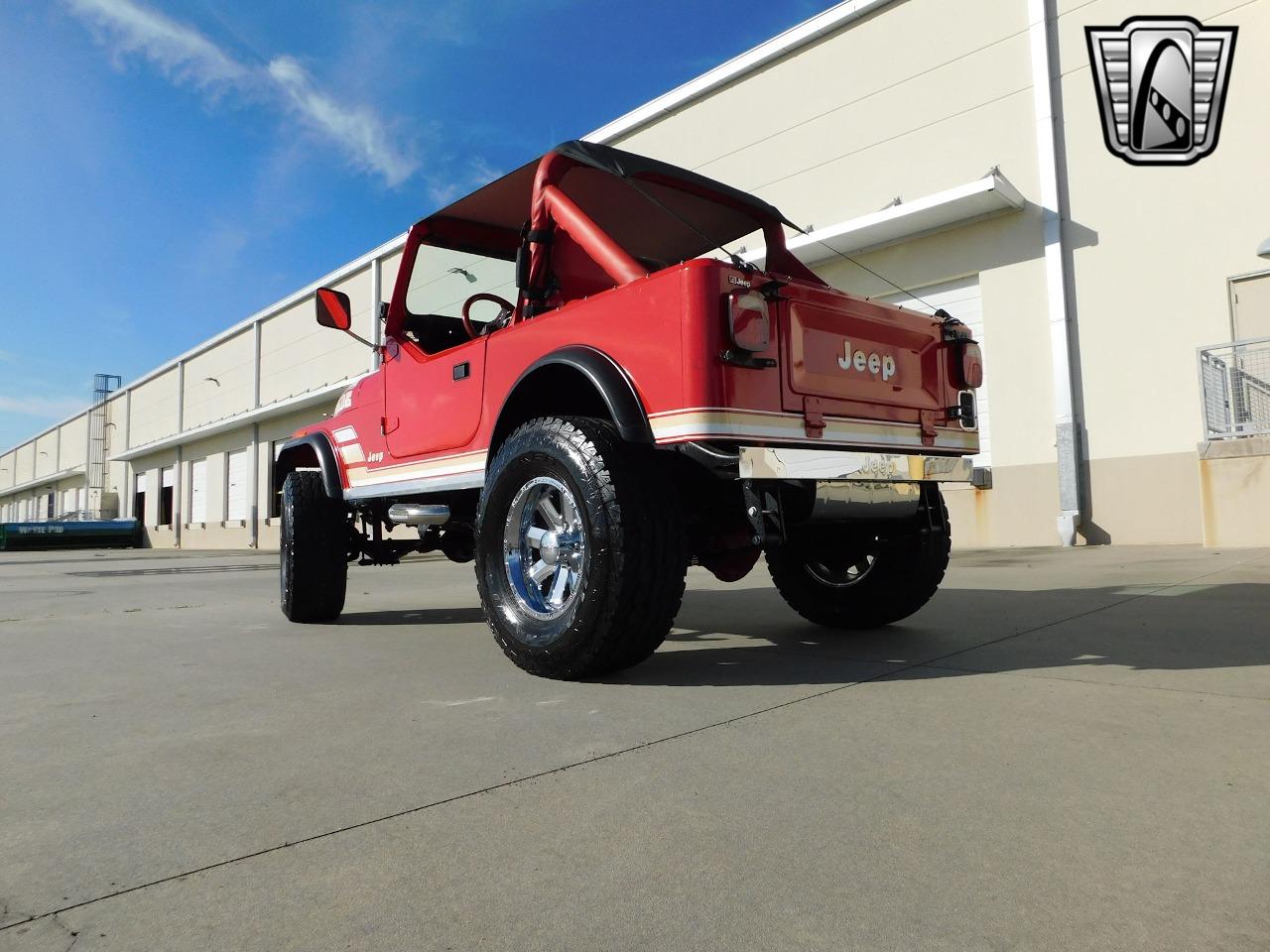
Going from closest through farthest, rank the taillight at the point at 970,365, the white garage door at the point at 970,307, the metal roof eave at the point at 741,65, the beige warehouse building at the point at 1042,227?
the taillight at the point at 970,365, the beige warehouse building at the point at 1042,227, the white garage door at the point at 970,307, the metal roof eave at the point at 741,65

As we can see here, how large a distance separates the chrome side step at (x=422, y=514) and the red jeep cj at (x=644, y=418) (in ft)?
0.04

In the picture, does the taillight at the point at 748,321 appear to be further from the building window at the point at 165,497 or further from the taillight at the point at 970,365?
the building window at the point at 165,497

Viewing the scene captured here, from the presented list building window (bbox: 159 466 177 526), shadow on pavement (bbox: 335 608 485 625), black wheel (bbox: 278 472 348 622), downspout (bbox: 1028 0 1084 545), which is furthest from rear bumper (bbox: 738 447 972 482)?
building window (bbox: 159 466 177 526)

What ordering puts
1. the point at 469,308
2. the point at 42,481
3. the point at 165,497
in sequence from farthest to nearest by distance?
the point at 42,481 < the point at 165,497 < the point at 469,308

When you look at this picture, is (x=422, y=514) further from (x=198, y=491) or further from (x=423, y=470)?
(x=198, y=491)

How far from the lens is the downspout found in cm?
1130

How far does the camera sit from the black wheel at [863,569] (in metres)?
3.83

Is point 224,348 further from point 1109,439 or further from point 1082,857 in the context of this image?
point 1082,857

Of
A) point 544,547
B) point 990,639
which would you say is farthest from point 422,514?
point 990,639

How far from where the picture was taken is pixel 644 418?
287 centimetres

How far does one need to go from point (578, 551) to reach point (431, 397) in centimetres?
165

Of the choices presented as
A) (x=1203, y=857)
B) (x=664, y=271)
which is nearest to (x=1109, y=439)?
(x=664, y=271)
